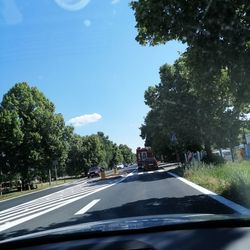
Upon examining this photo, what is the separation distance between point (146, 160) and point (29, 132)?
13.9 m

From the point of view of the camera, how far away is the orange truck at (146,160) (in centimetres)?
5866

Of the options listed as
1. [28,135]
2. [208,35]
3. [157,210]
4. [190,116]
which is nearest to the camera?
[157,210]

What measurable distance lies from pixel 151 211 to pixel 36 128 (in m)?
44.1

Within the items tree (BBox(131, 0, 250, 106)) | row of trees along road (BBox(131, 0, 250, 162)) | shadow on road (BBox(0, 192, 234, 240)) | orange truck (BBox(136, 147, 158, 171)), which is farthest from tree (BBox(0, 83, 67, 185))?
tree (BBox(131, 0, 250, 106))

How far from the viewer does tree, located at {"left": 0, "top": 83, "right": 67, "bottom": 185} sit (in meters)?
53.3

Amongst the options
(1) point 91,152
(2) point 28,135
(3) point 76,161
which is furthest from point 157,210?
(1) point 91,152

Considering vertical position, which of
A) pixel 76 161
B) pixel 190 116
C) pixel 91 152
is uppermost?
pixel 91 152

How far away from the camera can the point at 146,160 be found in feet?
197

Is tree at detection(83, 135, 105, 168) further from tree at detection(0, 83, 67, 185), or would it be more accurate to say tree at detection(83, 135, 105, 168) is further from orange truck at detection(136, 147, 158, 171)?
tree at detection(0, 83, 67, 185)

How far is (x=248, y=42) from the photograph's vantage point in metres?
13.6

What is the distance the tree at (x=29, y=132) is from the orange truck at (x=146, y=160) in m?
9.48

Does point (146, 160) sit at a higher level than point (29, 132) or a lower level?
lower

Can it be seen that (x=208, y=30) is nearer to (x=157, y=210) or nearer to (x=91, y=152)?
(x=157, y=210)

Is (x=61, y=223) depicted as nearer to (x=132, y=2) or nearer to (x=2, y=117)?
(x=132, y=2)
